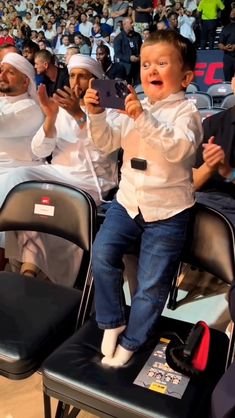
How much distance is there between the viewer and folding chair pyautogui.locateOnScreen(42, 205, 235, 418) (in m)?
1.04

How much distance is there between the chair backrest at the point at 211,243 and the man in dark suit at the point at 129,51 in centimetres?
650

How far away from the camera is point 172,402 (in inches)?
40.9

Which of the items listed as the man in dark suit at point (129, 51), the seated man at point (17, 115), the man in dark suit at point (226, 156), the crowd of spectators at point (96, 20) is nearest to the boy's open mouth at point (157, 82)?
the man in dark suit at point (226, 156)

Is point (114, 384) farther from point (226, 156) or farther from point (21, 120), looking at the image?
point (21, 120)

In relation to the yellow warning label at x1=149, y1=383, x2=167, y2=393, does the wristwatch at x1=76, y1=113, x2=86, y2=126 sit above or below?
above

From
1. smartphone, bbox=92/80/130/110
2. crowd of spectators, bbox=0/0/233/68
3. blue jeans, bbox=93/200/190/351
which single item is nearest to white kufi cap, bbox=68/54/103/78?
smartphone, bbox=92/80/130/110

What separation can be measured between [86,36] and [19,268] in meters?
8.95


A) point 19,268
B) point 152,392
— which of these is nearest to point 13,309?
point 152,392

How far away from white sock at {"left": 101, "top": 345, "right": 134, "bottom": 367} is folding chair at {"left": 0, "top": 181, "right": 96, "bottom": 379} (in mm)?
207

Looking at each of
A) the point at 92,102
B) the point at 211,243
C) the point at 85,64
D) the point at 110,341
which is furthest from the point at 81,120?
the point at 110,341

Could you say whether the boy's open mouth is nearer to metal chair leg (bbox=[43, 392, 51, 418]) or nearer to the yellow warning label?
the yellow warning label

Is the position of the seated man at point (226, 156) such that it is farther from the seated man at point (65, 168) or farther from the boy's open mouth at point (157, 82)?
the boy's open mouth at point (157, 82)

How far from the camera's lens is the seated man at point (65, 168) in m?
2.08

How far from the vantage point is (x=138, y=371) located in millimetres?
1148
